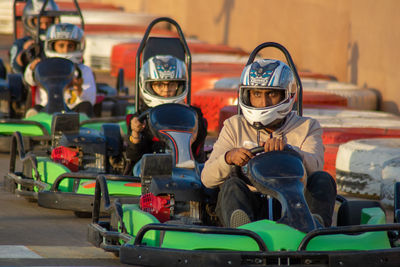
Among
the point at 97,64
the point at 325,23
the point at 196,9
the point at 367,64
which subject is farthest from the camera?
the point at 196,9

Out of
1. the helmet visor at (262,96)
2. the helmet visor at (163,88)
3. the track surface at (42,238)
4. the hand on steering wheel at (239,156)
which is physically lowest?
the track surface at (42,238)

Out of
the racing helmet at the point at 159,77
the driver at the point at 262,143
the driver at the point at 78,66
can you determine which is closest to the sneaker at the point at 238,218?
the driver at the point at 262,143

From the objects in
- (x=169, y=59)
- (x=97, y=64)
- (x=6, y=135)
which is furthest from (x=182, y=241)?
(x=97, y=64)

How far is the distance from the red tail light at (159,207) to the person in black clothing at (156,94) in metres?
1.48

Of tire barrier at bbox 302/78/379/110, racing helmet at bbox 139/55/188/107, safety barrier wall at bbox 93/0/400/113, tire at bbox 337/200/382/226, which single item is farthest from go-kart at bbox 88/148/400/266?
safety barrier wall at bbox 93/0/400/113

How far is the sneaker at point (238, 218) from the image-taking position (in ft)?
17.5

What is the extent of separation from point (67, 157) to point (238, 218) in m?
2.88

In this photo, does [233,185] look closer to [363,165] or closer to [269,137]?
[269,137]

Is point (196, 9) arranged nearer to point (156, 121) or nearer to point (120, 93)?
point (120, 93)

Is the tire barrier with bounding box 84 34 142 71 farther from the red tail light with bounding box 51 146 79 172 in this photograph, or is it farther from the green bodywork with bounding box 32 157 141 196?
the green bodywork with bounding box 32 157 141 196

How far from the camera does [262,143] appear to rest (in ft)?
19.0

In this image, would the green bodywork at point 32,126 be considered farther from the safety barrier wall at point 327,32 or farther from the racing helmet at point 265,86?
the safety barrier wall at point 327,32

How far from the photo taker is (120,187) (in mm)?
7078

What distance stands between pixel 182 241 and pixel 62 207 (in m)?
2.13
